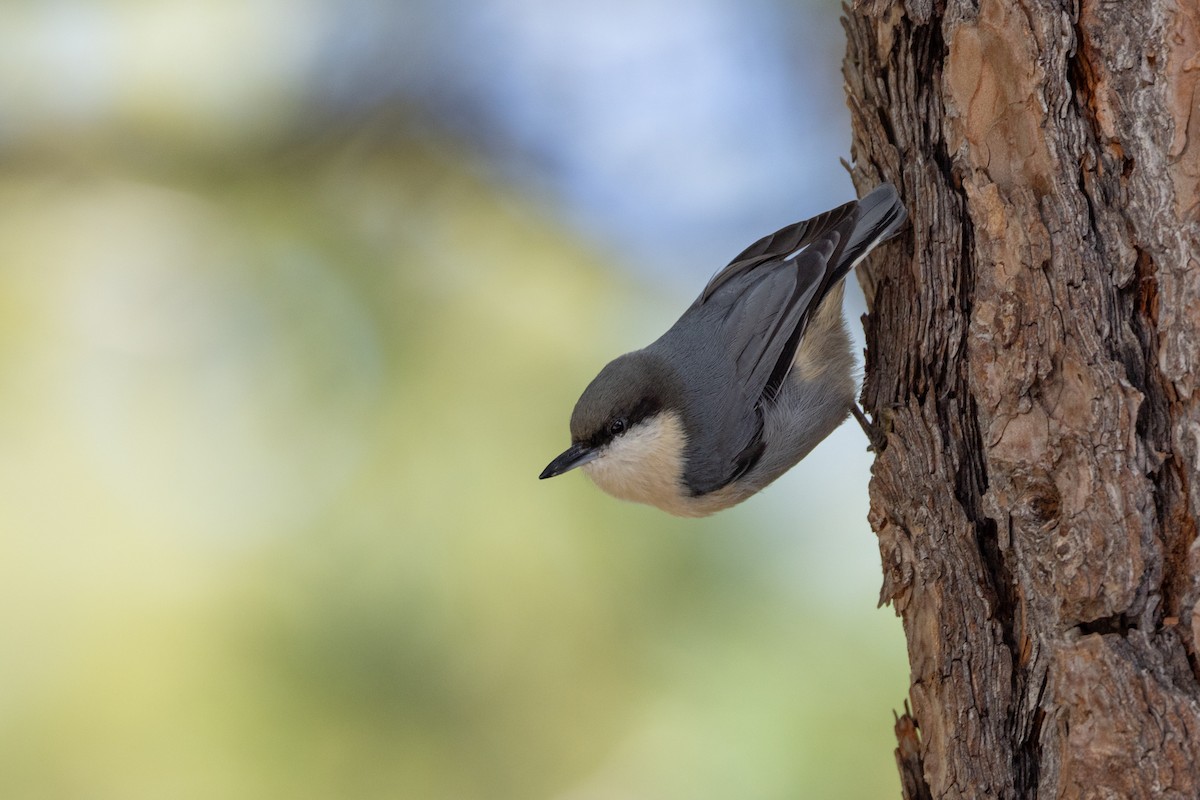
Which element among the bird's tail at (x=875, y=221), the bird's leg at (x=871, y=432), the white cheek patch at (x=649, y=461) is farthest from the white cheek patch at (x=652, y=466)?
the bird's tail at (x=875, y=221)

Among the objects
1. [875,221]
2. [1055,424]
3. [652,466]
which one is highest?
[875,221]

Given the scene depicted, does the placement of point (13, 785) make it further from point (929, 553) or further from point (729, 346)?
point (929, 553)

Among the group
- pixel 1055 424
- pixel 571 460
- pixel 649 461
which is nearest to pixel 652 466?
pixel 649 461

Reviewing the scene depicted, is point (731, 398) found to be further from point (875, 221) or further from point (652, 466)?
point (875, 221)

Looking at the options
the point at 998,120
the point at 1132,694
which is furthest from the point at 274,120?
the point at 1132,694

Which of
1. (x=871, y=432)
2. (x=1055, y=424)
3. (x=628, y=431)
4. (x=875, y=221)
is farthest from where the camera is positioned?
(x=628, y=431)

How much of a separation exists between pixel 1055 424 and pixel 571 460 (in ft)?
3.74

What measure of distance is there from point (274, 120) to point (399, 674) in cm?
166

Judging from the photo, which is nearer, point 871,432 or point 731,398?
point 871,432

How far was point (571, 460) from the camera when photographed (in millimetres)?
2430

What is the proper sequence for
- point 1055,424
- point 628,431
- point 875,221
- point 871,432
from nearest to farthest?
point 1055,424, point 875,221, point 871,432, point 628,431

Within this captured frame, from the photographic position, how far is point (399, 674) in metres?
2.79

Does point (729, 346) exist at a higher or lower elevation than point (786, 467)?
higher

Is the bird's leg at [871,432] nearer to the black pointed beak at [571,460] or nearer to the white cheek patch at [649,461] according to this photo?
the white cheek patch at [649,461]
